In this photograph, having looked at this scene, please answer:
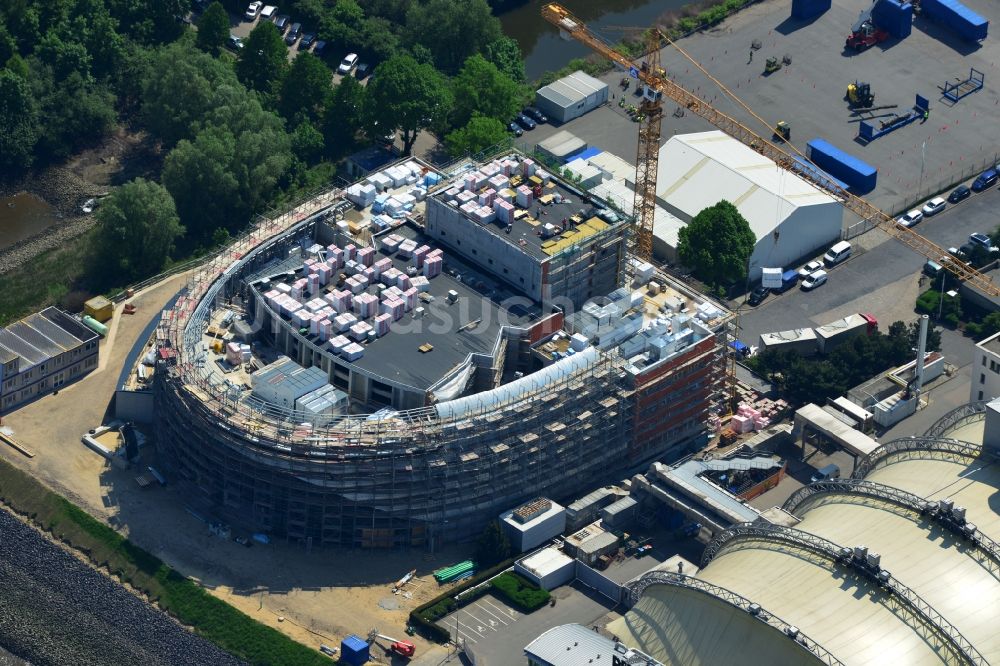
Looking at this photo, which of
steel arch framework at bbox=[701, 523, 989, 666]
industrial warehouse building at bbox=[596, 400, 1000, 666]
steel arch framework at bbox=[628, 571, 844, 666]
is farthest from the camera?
industrial warehouse building at bbox=[596, 400, 1000, 666]

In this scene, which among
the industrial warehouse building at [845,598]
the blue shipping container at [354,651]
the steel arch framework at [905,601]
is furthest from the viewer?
the blue shipping container at [354,651]

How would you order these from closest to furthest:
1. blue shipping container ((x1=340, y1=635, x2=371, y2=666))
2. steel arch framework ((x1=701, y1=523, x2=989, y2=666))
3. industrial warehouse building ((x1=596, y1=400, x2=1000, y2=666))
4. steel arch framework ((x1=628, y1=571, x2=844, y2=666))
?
1. steel arch framework ((x1=628, y1=571, x2=844, y2=666))
2. steel arch framework ((x1=701, y1=523, x2=989, y2=666))
3. industrial warehouse building ((x1=596, y1=400, x2=1000, y2=666))
4. blue shipping container ((x1=340, y1=635, x2=371, y2=666))

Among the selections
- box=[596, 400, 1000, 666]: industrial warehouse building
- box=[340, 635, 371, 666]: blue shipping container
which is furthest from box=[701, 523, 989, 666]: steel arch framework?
box=[340, 635, 371, 666]: blue shipping container

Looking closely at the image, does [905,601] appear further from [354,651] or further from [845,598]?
[354,651]

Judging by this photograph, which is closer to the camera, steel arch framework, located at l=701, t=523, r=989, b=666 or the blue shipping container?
steel arch framework, located at l=701, t=523, r=989, b=666

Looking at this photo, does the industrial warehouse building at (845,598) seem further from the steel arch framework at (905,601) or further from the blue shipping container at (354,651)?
the blue shipping container at (354,651)

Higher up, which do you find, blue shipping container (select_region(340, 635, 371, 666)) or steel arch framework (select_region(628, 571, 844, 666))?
steel arch framework (select_region(628, 571, 844, 666))

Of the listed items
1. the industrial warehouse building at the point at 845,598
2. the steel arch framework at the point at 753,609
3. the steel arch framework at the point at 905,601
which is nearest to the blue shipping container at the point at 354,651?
the industrial warehouse building at the point at 845,598

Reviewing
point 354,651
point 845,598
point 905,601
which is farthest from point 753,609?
point 354,651

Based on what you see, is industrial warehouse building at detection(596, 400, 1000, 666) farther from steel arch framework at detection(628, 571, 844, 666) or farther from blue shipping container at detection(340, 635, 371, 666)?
blue shipping container at detection(340, 635, 371, 666)
